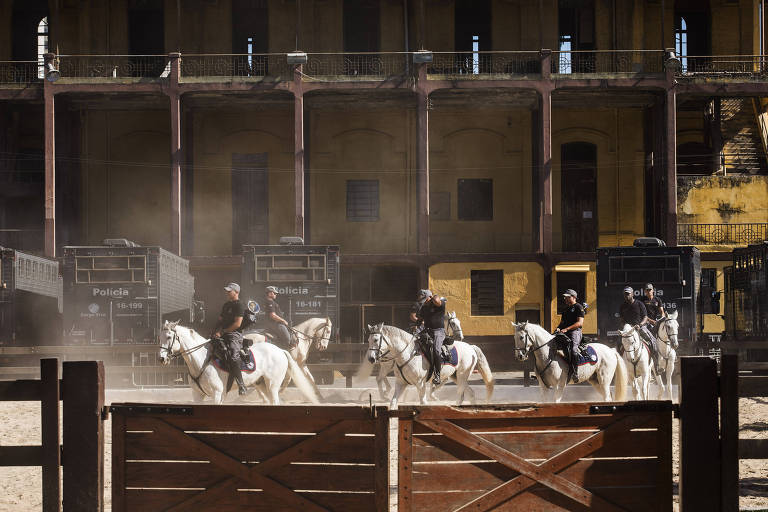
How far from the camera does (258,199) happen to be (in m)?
33.4

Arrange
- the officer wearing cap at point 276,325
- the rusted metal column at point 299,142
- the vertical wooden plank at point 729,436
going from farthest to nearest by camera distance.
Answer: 1. the rusted metal column at point 299,142
2. the officer wearing cap at point 276,325
3. the vertical wooden plank at point 729,436

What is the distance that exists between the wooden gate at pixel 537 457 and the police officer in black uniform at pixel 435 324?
383 inches

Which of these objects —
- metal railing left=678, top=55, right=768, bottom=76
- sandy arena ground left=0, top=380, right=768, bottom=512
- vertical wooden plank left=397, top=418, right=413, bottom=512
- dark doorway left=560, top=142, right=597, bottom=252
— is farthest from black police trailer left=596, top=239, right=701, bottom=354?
vertical wooden plank left=397, top=418, right=413, bottom=512

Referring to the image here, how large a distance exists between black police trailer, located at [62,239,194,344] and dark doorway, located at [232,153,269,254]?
989 centimetres

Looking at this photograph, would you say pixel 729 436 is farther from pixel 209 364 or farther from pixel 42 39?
pixel 42 39

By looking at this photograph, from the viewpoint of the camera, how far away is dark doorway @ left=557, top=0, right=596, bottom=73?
32.6 metres

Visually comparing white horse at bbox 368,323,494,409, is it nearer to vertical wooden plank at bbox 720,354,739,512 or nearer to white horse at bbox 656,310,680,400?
white horse at bbox 656,310,680,400

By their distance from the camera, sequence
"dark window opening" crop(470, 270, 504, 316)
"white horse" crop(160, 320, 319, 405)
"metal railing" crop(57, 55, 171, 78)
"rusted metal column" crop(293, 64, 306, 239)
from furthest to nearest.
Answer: "metal railing" crop(57, 55, 171, 78)
"dark window opening" crop(470, 270, 504, 316)
"rusted metal column" crop(293, 64, 306, 239)
"white horse" crop(160, 320, 319, 405)

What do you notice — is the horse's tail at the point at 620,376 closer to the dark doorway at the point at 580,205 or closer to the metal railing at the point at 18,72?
the dark doorway at the point at 580,205

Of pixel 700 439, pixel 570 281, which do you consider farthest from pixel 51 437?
pixel 570 281

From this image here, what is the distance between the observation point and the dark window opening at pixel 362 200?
33.2 metres

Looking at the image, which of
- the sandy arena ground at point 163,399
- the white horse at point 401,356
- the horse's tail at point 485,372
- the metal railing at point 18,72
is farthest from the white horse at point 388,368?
the metal railing at point 18,72

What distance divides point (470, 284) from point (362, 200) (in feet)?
20.3

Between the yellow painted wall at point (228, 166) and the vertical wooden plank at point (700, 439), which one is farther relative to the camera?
the yellow painted wall at point (228, 166)
